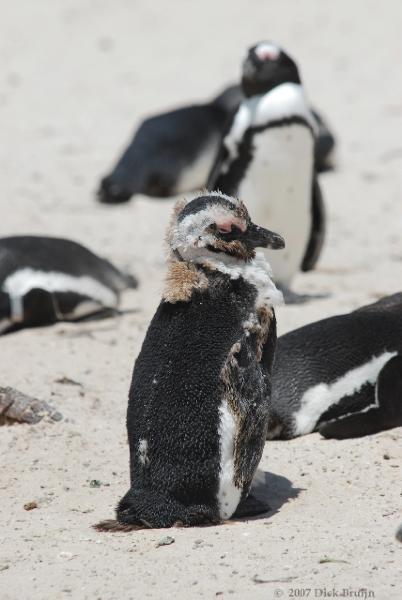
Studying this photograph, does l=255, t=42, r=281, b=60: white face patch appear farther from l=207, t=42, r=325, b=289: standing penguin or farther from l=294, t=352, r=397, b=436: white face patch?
l=294, t=352, r=397, b=436: white face patch

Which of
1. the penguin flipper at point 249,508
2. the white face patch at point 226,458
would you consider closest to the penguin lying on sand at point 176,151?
the penguin flipper at point 249,508

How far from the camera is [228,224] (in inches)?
168

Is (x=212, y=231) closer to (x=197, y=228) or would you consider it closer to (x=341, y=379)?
(x=197, y=228)

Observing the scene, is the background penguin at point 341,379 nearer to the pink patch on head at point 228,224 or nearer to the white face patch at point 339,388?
the white face patch at point 339,388

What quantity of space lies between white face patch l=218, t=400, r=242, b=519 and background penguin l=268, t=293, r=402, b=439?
0.99 meters

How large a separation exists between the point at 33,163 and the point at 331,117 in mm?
2951

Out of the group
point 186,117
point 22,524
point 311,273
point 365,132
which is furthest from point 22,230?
point 22,524

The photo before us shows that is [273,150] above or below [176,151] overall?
below

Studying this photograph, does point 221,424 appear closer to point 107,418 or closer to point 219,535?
point 219,535

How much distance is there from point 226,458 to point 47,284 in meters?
3.14

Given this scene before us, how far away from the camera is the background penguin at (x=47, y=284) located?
6969mm

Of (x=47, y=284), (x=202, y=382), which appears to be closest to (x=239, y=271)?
(x=202, y=382)

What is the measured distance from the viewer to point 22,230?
901cm

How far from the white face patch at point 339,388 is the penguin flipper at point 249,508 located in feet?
3.17
